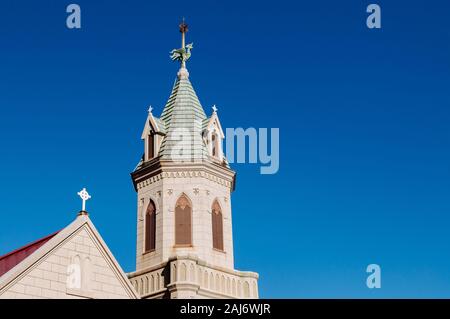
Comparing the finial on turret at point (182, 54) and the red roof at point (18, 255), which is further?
the finial on turret at point (182, 54)

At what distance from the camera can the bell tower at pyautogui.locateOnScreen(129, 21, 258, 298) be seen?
99.9ft

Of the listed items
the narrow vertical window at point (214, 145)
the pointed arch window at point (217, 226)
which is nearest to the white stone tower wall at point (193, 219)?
the pointed arch window at point (217, 226)

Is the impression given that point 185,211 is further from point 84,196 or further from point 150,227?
point 84,196

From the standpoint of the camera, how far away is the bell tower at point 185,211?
3045 cm

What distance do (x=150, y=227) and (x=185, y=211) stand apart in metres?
1.95

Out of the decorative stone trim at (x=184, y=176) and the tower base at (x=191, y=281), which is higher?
the decorative stone trim at (x=184, y=176)

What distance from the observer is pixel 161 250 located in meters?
31.9

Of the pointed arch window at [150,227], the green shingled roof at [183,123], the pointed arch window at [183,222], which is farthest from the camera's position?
the green shingled roof at [183,123]

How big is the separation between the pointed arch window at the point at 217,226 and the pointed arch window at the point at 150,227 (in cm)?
287

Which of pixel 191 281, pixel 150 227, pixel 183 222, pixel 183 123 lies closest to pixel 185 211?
→ pixel 183 222

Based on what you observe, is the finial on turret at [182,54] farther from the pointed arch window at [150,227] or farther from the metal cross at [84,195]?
the metal cross at [84,195]

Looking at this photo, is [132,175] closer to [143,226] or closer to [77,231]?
[143,226]
